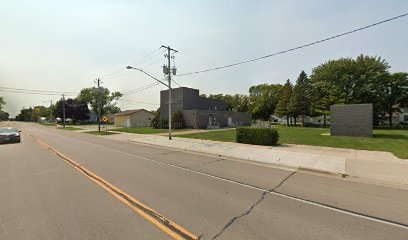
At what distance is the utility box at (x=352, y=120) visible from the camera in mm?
20516

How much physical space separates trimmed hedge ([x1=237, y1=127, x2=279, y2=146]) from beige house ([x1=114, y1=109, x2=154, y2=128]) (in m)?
36.1

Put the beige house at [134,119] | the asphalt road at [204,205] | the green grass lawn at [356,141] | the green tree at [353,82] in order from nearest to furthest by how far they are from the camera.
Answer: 1. the asphalt road at [204,205]
2. the green grass lawn at [356,141]
3. the green tree at [353,82]
4. the beige house at [134,119]

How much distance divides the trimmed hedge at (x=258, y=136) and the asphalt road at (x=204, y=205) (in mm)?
7702

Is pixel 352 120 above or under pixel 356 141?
above

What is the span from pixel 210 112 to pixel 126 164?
2951 centimetres

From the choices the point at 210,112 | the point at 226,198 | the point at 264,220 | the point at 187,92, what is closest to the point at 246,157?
the point at 226,198

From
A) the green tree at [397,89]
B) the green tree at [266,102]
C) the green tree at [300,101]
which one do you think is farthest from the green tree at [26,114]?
the green tree at [397,89]

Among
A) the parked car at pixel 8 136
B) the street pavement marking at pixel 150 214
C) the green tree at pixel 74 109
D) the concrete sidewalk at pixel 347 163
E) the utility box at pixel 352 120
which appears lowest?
the concrete sidewalk at pixel 347 163

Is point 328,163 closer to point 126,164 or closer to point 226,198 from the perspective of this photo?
point 226,198

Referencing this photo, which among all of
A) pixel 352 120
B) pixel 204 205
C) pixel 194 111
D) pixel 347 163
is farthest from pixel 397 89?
pixel 204 205

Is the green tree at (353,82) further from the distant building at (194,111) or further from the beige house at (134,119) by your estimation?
the beige house at (134,119)

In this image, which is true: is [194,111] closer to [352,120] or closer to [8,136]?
[352,120]

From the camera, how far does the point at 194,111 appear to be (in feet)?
120

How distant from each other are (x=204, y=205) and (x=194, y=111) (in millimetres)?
31759
